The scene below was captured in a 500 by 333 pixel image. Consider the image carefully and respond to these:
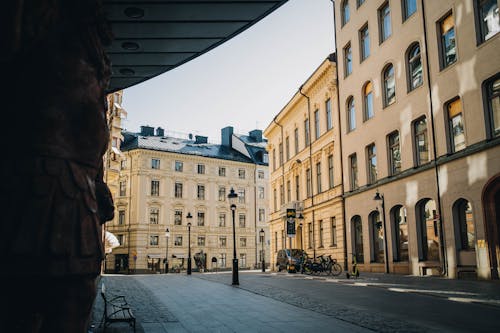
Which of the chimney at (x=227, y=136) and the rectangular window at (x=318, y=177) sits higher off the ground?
the chimney at (x=227, y=136)

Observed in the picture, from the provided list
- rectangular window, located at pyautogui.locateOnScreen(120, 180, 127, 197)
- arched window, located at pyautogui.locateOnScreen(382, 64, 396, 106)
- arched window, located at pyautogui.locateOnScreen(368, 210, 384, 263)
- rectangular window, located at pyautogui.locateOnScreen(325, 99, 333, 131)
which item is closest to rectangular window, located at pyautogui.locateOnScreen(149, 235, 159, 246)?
rectangular window, located at pyautogui.locateOnScreen(120, 180, 127, 197)

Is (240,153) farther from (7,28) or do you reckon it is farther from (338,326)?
(7,28)

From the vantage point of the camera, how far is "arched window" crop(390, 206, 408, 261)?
84.4ft

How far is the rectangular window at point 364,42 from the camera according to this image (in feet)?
102

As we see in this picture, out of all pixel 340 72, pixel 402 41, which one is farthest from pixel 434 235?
pixel 340 72

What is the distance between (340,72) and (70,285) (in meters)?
33.9

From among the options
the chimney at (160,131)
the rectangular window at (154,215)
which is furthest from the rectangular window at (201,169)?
the rectangular window at (154,215)

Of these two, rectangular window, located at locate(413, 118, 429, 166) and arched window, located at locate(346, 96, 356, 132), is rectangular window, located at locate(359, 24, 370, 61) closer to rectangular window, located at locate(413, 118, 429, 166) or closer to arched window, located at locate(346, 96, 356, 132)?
arched window, located at locate(346, 96, 356, 132)

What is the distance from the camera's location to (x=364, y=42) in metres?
31.6

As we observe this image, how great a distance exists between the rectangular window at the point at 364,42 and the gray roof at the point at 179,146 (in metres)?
40.8

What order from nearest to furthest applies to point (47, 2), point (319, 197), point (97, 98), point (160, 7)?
point (47, 2)
point (97, 98)
point (160, 7)
point (319, 197)

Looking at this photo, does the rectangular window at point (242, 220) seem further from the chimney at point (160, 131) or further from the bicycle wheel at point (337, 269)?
the bicycle wheel at point (337, 269)

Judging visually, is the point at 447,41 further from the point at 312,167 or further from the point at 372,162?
the point at 312,167

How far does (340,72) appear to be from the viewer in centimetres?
3459
